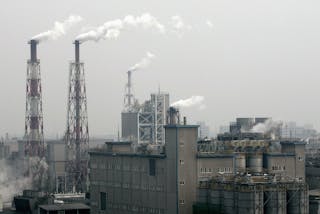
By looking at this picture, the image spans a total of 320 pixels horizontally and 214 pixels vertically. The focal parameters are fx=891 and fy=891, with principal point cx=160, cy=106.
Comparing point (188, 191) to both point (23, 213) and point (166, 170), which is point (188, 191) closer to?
A: point (166, 170)

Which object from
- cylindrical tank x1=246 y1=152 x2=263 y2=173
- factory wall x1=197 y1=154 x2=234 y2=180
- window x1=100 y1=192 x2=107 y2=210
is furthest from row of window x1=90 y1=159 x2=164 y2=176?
cylindrical tank x1=246 y1=152 x2=263 y2=173

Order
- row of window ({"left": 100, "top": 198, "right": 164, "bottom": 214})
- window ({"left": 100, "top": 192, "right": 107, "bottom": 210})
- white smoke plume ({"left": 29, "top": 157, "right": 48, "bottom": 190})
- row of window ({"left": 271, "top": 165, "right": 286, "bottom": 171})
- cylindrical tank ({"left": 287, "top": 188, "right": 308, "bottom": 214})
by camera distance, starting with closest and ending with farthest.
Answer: cylindrical tank ({"left": 287, "top": 188, "right": 308, "bottom": 214}), row of window ({"left": 100, "top": 198, "right": 164, "bottom": 214}), row of window ({"left": 271, "top": 165, "right": 286, "bottom": 171}), window ({"left": 100, "top": 192, "right": 107, "bottom": 210}), white smoke plume ({"left": 29, "top": 157, "right": 48, "bottom": 190})

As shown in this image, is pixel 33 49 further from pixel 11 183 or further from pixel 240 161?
pixel 240 161

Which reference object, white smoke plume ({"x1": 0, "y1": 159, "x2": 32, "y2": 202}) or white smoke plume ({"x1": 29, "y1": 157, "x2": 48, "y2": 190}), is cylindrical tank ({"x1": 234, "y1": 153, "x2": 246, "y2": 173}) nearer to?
white smoke plume ({"x1": 0, "y1": 159, "x2": 32, "y2": 202})

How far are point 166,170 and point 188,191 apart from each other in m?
2.74

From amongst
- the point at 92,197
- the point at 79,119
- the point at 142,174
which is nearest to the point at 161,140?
the point at 79,119

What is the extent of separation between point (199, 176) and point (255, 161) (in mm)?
7083

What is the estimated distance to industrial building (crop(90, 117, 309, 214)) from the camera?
72.0 metres

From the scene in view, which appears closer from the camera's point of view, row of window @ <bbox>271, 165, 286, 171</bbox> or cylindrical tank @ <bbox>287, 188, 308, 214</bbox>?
cylindrical tank @ <bbox>287, 188, 308, 214</bbox>

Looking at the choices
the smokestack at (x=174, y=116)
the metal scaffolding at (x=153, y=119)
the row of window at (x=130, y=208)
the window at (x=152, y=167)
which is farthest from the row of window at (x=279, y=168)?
the metal scaffolding at (x=153, y=119)

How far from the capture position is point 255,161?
81.5 meters

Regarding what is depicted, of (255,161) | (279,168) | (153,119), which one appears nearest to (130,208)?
(255,161)

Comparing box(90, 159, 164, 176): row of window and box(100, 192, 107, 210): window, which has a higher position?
box(90, 159, 164, 176): row of window

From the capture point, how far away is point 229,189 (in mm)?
71750
